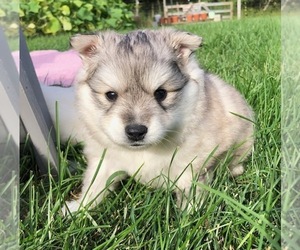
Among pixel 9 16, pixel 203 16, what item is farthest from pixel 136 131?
pixel 203 16

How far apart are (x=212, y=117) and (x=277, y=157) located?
1.13 feet

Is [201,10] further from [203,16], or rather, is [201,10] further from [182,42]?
[182,42]

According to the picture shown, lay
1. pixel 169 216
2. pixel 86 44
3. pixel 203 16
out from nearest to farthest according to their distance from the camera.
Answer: pixel 169 216 → pixel 86 44 → pixel 203 16

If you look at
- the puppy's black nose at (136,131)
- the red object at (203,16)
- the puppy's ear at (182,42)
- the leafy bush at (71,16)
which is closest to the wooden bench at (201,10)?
the red object at (203,16)

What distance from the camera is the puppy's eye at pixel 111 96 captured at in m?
2.04

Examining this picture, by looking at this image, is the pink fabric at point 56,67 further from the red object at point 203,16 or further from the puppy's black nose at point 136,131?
the red object at point 203,16

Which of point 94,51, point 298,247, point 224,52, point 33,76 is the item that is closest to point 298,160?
point 298,247

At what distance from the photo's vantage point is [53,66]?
3916 mm

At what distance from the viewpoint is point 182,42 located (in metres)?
2.20

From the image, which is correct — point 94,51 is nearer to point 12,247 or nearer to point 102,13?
point 12,247

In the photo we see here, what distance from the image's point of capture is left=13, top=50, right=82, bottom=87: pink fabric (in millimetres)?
3641

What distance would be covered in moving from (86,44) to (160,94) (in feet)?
1.29

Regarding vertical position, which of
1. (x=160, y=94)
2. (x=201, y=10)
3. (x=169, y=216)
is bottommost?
(x=169, y=216)

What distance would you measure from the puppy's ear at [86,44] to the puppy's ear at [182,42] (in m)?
0.29
